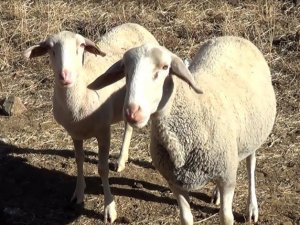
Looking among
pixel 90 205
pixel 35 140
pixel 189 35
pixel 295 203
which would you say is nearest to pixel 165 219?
pixel 90 205

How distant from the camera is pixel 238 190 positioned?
5.68 m

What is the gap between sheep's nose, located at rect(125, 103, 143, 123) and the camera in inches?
137

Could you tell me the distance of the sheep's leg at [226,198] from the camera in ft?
14.2

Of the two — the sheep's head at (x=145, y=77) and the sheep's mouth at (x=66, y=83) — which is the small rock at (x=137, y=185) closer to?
the sheep's mouth at (x=66, y=83)

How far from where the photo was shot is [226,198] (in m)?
4.39

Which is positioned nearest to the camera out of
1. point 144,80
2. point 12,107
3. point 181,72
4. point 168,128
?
point 144,80

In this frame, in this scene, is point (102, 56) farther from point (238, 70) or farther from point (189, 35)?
point (189, 35)

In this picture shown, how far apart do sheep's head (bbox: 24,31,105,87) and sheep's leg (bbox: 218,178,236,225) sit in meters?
1.39

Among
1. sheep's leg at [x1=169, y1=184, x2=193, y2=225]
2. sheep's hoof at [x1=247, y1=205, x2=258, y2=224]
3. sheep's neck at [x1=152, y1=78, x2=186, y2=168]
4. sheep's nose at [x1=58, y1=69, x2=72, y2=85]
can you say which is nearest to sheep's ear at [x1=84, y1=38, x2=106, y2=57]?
sheep's nose at [x1=58, y1=69, x2=72, y2=85]

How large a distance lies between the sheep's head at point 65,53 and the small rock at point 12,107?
2124mm

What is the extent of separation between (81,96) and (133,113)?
5.57 feet

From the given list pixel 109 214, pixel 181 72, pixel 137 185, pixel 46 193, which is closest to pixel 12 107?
pixel 46 193

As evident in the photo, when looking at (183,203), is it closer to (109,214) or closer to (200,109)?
(200,109)

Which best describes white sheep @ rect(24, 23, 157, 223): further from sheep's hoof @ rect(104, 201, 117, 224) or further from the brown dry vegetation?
the brown dry vegetation
